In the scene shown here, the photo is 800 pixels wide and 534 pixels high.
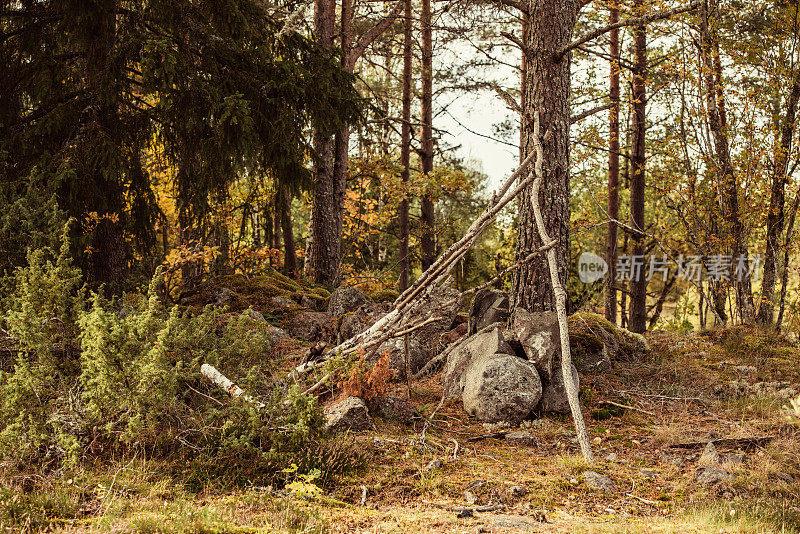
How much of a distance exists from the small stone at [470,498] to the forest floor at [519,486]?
10 mm

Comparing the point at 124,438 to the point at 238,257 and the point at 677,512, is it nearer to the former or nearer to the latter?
the point at 677,512

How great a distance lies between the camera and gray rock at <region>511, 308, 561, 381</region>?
5.60m

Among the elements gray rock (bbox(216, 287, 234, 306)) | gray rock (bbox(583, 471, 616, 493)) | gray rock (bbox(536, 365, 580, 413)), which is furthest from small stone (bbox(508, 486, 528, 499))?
gray rock (bbox(216, 287, 234, 306))

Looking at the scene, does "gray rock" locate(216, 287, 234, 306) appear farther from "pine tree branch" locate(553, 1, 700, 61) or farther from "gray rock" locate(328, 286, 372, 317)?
"pine tree branch" locate(553, 1, 700, 61)

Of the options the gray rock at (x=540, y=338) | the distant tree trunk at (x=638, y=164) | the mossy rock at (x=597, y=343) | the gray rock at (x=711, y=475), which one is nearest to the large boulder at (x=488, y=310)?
the gray rock at (x=540, y=338)

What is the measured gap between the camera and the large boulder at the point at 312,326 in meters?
7.91

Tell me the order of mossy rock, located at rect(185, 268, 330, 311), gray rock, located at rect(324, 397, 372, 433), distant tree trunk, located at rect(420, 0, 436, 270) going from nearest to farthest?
gray rock, located at rect(324, 397, 372, 433)
mossy rock, located at rect(185, 268, 330, 311)
distant tree trunk, located at rect(420, 0, 436, 270)

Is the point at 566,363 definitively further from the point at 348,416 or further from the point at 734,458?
the point at 348,416

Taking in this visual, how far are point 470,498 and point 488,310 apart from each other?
3.49 meters

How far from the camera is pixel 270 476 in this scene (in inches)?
144

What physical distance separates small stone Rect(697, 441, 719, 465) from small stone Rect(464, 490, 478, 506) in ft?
6.26

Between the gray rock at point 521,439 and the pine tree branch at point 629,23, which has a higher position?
the pine tree branch at point 629,23

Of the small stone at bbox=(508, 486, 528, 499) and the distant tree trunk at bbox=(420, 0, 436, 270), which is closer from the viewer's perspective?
the small stone at bbox=(508, 486, 528, 499)

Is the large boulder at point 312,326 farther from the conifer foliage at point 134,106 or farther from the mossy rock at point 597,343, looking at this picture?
the mossy rock at point 597,343
